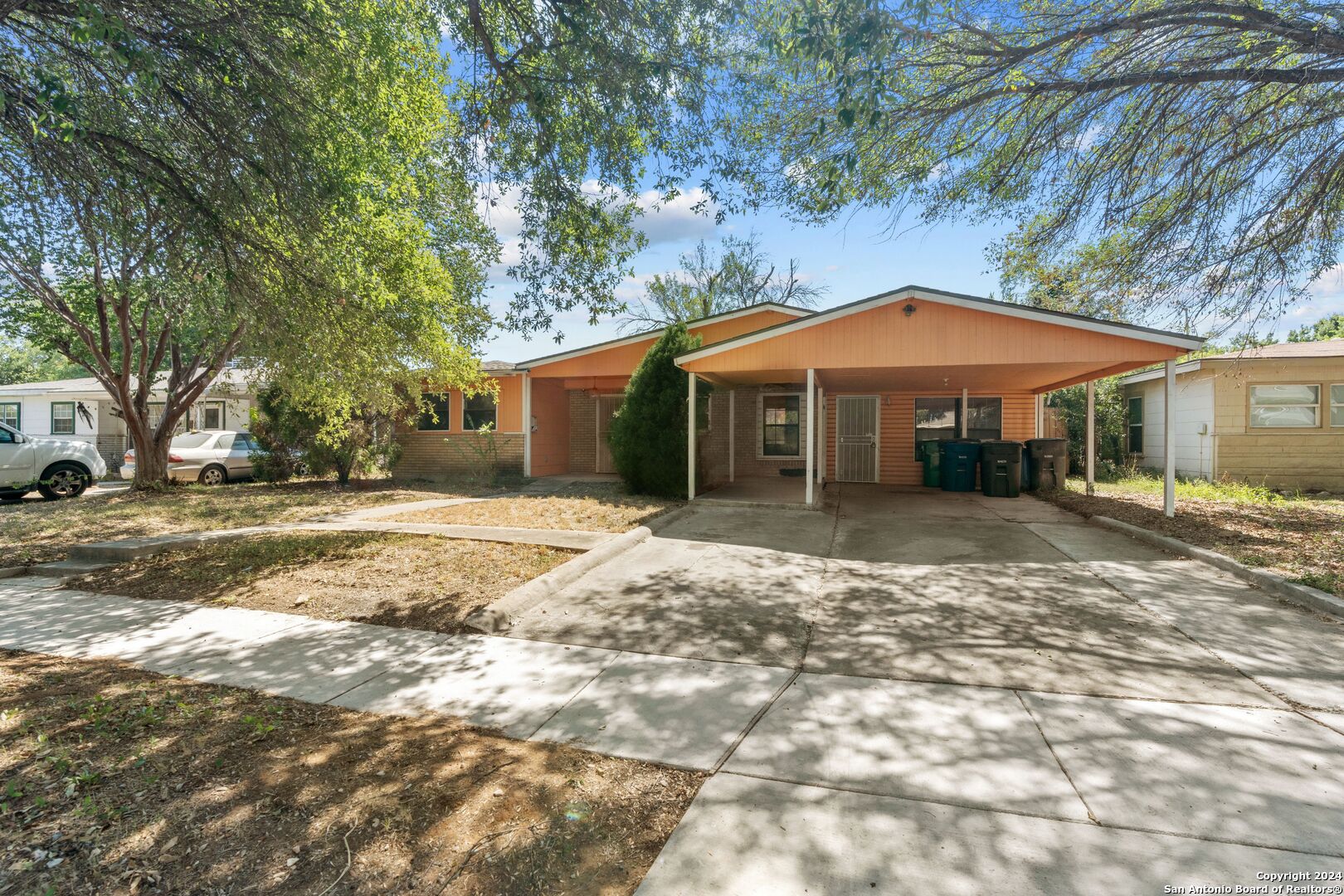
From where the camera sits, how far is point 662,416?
11789 mm

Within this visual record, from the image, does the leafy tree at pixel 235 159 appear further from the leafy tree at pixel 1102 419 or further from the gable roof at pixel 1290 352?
the leafy tree at pixel 1102 419

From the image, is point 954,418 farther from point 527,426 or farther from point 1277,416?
point 527,426

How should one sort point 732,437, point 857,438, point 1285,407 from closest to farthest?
point 1285,407 < point 857,438 < point 732,437

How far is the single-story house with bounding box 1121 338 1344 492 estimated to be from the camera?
13.9m

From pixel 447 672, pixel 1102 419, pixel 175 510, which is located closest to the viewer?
pixel 447 672

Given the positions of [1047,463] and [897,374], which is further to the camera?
[1047,463]

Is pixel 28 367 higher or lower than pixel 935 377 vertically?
higher

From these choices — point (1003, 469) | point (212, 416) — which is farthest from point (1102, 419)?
point (212, 416)

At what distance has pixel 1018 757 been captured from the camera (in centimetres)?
291

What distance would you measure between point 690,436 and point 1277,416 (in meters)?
14.2

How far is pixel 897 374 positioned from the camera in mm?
11586

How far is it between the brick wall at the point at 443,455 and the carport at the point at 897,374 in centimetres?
550

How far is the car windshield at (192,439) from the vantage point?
15.4 meters

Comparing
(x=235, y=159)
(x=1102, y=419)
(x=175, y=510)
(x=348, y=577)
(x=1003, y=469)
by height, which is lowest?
(x=348, y=577)
